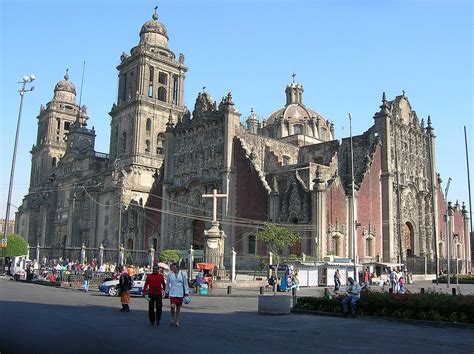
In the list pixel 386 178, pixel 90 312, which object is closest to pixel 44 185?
pixel 386 178

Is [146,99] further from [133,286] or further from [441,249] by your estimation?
[133,286]

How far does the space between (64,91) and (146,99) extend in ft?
110

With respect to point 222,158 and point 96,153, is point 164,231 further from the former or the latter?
point 96,153

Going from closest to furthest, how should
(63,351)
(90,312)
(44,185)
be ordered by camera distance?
(63,351), (90,312), (44,185)

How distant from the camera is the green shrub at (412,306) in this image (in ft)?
52.7

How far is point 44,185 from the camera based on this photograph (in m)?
90.6

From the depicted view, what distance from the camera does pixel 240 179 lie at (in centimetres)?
5088

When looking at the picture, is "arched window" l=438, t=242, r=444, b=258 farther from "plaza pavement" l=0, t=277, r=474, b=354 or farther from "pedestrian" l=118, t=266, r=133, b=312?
"pedestrian" l=118, t=266, r=133, b=312

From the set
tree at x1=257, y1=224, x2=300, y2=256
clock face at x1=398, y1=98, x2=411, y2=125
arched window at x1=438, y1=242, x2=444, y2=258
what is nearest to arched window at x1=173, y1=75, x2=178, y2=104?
clock face at x1=398, y1=98, x2=411, y2=125

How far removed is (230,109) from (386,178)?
16613 millimetres

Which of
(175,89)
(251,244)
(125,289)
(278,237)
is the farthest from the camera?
(175,89)

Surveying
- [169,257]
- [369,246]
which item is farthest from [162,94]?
[369,246]

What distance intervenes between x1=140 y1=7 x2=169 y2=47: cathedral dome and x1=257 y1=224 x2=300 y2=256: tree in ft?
137

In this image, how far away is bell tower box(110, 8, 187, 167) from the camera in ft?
230
